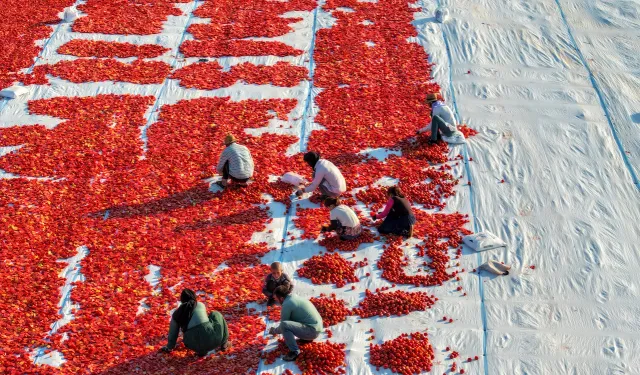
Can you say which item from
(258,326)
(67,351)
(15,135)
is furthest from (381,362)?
(15,135)

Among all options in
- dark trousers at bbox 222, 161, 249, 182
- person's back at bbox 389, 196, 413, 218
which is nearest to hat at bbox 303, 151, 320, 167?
dark trousers at bbox 222, 161, 249, 182

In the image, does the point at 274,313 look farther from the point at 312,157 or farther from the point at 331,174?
the point at 312,157

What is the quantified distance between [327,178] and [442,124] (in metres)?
3.12

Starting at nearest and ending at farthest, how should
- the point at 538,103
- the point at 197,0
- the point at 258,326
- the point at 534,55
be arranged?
the point at 258,326
the point at 538,103
the point at 534,55
the point at 197,0

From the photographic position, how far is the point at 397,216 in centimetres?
1177

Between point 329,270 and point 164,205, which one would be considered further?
point 164,205

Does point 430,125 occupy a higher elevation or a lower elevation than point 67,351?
higher

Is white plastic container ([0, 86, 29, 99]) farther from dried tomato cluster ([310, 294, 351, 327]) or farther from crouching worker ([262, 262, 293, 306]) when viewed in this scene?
dried tomato cluster ([310, 294, 351, 327])

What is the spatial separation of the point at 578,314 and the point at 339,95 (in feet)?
25.0

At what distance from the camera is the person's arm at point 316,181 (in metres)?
12.4

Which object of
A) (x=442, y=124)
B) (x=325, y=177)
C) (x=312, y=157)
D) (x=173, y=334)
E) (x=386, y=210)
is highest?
(x=312, y=157)

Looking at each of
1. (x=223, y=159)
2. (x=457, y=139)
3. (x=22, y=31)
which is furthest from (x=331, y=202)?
(x=22, y=31)

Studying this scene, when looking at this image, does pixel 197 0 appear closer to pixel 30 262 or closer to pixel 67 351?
pixel 30 262

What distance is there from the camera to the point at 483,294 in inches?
422
